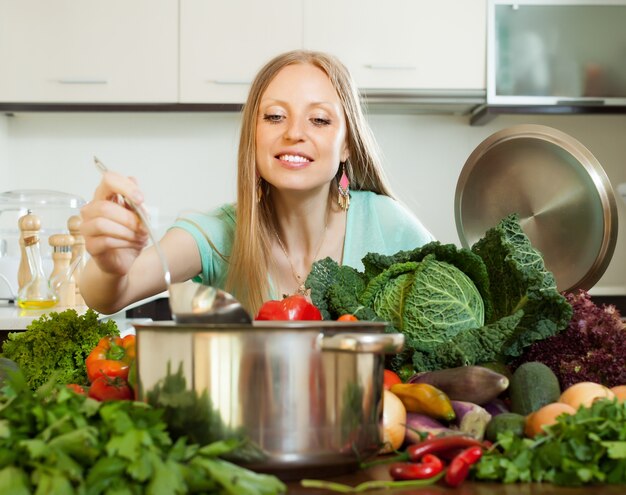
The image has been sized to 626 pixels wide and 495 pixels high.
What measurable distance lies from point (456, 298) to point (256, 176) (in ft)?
2.29

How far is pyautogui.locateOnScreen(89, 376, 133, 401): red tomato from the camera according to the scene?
94cm

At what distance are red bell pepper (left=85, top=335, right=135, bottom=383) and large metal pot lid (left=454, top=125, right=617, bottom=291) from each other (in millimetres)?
827

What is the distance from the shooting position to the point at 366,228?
201 centimetres

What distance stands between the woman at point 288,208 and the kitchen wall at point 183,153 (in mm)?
1889

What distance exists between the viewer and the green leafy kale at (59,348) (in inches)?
48.3

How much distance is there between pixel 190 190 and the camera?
3.98m

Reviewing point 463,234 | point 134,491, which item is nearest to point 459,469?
point 134,491

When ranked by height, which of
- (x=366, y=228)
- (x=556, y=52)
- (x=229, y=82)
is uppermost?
(x=556, y=52)

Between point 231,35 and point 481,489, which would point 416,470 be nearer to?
point 481,489

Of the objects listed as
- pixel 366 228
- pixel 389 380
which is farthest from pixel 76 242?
pixel 389 380

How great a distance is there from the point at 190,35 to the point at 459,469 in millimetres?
3042

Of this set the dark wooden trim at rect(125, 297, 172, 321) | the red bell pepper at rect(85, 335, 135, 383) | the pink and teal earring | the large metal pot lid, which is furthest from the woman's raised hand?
the dark wooden trim at rect(125, 297, 172, 321)

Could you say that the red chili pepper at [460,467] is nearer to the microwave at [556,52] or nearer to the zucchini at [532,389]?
the zucchini at [532,389]

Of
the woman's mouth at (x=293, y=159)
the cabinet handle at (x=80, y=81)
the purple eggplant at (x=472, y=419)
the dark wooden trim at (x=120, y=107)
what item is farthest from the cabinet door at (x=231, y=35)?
the purple eggplant at (x=472, y=419)
